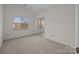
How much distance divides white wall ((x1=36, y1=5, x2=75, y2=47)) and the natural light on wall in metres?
0.30

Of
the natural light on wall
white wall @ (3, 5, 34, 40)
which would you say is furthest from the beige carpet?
the natural light on wall

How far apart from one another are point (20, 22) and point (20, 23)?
0.02 metres

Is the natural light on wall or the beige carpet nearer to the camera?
the beige carpet

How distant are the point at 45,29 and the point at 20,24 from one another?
517 mm

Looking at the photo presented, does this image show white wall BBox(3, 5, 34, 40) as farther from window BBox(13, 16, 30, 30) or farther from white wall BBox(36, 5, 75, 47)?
white wall BBox(36, 5, 75, 47)

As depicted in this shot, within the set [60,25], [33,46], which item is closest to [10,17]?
[33,46]

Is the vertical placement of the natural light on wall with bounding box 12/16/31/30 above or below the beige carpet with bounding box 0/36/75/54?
above

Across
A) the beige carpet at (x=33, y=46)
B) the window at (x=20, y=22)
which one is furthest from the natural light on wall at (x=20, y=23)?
the beige carpet at (x=33, y=46)

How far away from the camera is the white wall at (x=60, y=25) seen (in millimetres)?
1943

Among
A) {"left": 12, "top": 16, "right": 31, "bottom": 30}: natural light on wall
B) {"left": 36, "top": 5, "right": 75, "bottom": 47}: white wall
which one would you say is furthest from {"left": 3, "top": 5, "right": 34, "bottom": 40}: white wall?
{"left": 36, "top": 5, "right": 75, "bottom": 47}: white wall

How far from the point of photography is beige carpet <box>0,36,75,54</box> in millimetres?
1814

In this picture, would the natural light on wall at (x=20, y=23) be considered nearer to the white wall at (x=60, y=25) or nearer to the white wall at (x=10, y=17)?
the white wall at (x=10, y=17)

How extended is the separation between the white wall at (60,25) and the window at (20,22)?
0.31m

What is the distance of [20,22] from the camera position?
2.00 meters
